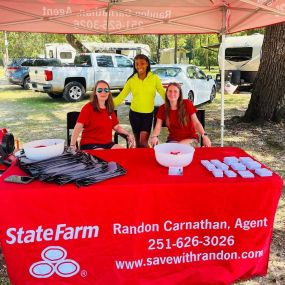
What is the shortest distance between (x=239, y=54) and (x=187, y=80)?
7.96 m

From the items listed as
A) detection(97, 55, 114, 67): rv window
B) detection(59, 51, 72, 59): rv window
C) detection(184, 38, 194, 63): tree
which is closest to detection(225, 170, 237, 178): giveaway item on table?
detection(97, 55, 114, 67): rv window

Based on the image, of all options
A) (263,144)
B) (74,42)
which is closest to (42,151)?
(263,144)

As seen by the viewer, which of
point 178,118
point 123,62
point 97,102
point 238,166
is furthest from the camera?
point 123,62

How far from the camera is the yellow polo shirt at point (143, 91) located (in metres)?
4.86

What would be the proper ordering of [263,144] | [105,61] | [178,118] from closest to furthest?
[178,118] < [263,144] < [105,61]

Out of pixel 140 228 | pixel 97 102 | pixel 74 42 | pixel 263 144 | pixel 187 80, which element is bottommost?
pixel 263 144

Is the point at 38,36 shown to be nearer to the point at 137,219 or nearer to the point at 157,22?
the point at 157,22

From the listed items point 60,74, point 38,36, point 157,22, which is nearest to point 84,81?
point 60,74

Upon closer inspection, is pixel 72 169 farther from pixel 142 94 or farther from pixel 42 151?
pixel 142 94

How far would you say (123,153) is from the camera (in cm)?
321

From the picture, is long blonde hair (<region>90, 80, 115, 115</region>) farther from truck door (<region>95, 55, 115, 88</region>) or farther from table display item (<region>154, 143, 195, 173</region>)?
truck door (<region>95, 55, 115, 88</region>)

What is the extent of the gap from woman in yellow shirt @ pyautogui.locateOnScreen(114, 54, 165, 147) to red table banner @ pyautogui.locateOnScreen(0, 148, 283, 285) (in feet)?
7.63

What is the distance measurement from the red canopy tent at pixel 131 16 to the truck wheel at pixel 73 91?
23.9ft

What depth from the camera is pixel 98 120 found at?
416 centimetres
